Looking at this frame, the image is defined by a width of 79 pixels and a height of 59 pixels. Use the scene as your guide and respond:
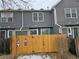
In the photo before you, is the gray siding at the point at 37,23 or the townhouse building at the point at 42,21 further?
the gray siding at the point at 37,23

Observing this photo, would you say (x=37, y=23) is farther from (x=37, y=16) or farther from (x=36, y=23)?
(x=37, y=16)

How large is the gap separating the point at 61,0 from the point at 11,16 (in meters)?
8.38

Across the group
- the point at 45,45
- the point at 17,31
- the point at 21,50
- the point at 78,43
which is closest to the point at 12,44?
the point at 21,50

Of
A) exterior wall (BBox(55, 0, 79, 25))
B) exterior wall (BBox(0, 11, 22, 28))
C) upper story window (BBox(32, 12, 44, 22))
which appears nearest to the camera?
exterior wall (BBox(55, 0, 79, 25))

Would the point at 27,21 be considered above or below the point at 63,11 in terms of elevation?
below

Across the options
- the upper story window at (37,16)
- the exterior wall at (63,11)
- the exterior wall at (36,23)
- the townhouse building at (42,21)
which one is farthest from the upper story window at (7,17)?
the exterior wall at (63,11)

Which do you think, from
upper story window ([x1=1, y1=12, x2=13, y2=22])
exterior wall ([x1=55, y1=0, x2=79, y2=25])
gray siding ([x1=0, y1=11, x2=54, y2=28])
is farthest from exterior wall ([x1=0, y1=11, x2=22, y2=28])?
exterior wall ([x1=55, y1=0, x2=79, y2=25])

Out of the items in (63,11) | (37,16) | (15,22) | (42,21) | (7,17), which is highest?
(63,11)

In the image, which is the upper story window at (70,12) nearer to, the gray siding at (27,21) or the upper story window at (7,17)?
the gray siding at (27,21)

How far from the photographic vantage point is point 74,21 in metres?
32.5

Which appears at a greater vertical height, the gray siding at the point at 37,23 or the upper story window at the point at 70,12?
the upper story window at the point at 70,12

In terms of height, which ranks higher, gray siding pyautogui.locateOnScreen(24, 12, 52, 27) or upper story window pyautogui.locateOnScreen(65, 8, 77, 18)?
upper story window pyautogui.locateOnScreen(65, 8, 77, 18)

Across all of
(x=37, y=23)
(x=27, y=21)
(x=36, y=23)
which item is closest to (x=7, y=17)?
(x=27, y=21)

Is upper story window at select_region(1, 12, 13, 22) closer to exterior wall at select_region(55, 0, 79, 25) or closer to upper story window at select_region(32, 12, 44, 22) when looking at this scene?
upper story window at select_region(32, 12, 44, 22)
